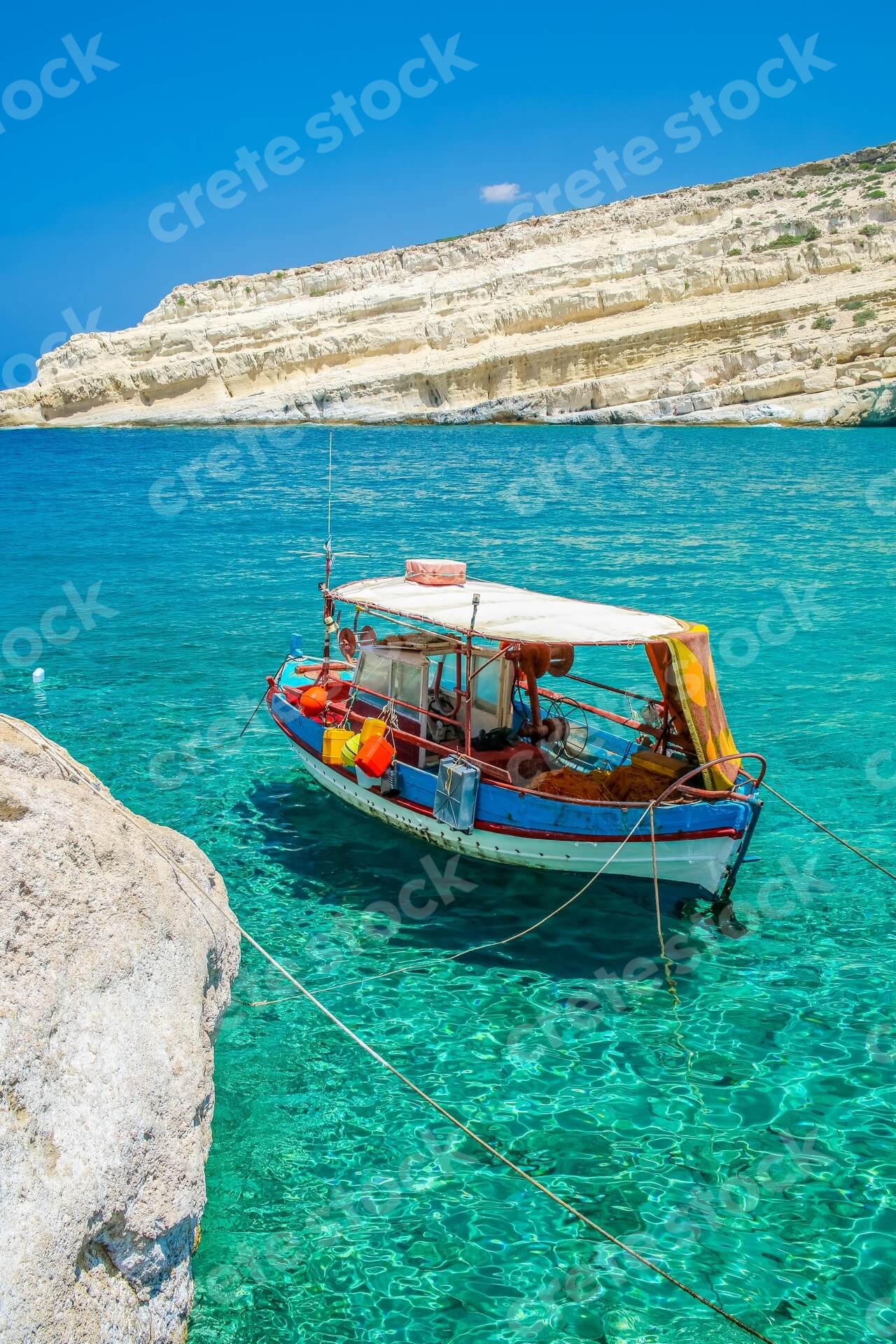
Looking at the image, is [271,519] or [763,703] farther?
[271,519]

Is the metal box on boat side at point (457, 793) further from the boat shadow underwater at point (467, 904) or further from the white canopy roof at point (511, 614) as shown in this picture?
the white canopy roof at point (511, 614)

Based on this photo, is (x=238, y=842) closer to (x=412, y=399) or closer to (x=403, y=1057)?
(x=403, y=1057)

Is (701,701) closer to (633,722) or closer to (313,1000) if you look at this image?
(633,722)

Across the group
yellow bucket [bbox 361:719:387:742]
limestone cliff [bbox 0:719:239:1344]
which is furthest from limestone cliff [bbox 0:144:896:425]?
limestone cliff [bbox 0:719:239:1344]

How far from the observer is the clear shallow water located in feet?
20.3

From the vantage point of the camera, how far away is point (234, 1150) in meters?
7.06

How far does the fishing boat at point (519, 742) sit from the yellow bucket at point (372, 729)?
2 centimetres

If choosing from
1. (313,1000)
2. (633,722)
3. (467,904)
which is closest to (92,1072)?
(313,1000)

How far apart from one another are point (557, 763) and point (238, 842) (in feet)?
11.8

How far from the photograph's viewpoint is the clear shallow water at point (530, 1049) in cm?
618

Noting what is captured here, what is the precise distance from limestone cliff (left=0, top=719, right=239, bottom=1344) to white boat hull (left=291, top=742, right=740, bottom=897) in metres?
5.11

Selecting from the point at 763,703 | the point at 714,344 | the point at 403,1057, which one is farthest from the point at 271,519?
the point at 714,344

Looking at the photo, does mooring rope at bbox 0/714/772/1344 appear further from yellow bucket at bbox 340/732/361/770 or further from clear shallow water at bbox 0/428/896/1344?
yellow bucket at bbox 340/732/361/770

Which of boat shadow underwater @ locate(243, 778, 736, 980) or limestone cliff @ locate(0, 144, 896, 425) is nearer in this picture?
boat shadow underwater @ locate(243, 778, 736, 980)
